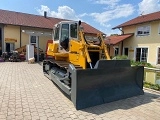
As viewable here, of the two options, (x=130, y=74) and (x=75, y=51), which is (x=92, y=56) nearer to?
(x=75, y=51)

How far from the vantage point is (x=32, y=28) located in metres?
20.4

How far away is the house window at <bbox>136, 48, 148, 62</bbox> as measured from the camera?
18.9 m

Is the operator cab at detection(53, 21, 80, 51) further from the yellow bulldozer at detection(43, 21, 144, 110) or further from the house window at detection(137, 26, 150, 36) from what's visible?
the house window at detection(137, 26, 150, 36)

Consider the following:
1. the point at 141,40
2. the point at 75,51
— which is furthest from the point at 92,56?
the point at 141,40

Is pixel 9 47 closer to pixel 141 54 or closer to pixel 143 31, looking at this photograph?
pixel 141 54

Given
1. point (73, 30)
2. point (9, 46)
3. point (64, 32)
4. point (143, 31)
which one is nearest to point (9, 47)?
point (9, 46)

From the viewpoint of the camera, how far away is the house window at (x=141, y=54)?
18.9 metres

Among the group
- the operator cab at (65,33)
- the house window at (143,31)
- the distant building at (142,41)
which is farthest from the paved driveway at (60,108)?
the house window at (143,31)

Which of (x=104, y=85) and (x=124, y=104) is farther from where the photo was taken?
(x=104, y=85)

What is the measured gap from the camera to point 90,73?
196 inches

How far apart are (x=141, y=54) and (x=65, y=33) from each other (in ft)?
47.5

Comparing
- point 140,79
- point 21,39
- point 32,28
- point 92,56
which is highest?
point 32,28

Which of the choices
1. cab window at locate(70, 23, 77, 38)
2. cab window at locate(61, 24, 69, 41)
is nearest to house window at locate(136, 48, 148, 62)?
cab window at locate(61, 24, 69, 41)

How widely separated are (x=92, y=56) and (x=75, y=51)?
0.70 metres
